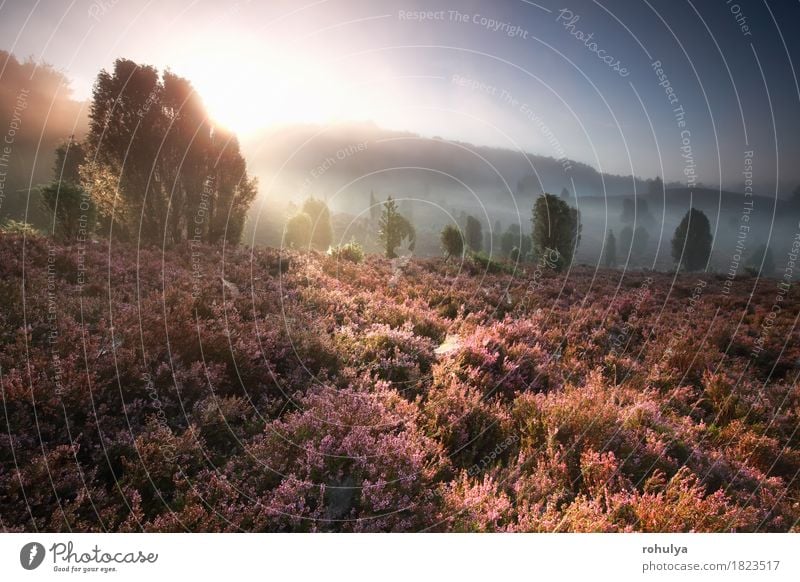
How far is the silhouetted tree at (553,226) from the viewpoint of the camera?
3853 centimetres

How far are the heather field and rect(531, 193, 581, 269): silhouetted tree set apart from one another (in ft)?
108

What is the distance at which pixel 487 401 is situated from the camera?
17.4 feet

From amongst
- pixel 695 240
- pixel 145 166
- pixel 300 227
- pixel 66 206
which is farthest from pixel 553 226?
pixel 695 240

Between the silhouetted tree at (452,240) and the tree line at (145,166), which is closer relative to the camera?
the tree line at (145,166)

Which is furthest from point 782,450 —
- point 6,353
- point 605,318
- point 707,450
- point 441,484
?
point 6,353
